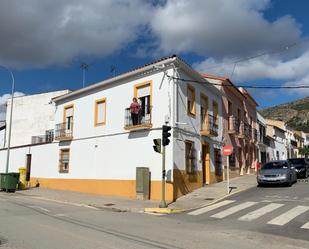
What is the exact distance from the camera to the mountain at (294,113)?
424ft

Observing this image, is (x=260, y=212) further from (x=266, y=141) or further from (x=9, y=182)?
(x=266, y=141)

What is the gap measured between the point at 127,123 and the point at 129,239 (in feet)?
42.5

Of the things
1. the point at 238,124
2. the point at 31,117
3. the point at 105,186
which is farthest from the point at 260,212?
the point at 31,117

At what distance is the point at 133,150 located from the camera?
20.9 m

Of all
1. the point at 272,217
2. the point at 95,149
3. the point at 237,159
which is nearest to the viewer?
the point at 272,217

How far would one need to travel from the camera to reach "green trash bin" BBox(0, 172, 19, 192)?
929 inches

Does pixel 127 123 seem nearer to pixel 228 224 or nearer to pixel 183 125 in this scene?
pixel 183 125

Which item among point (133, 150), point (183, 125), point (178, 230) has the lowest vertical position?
point (178, 230)

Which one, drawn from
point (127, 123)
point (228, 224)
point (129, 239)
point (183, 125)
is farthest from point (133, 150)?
point (129, 239)

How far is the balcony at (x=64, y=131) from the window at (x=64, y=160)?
0.91m

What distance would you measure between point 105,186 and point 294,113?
417ft

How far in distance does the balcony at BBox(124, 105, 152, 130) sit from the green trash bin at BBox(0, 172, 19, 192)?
8.03 metres

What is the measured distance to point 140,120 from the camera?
2103 cm

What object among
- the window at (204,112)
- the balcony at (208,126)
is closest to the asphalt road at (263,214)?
the balcony at (208,126)
